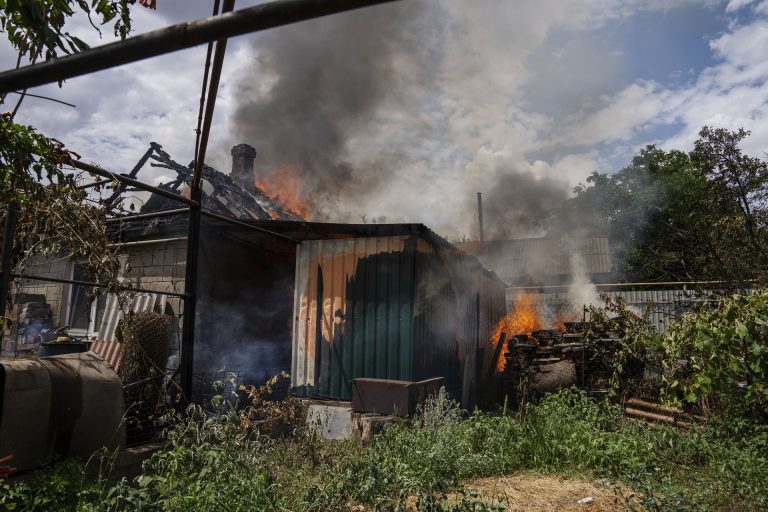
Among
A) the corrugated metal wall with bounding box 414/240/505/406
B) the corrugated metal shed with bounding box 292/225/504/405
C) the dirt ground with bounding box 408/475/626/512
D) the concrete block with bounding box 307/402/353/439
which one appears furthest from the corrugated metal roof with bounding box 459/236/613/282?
the dirt ground with bounding box 408/475/626/512

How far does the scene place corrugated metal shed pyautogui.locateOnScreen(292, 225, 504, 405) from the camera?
27.2ft

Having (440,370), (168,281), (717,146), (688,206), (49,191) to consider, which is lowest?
(440,370)

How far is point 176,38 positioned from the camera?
1368mm

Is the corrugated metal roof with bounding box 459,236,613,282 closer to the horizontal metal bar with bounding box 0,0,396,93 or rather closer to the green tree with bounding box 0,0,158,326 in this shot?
the green tree with bounding box 0,0,158,326

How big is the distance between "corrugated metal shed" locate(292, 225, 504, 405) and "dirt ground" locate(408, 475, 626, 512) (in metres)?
3.19

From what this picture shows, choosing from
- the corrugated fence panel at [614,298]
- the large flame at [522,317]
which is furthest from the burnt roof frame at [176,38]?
the large flame at [522,317]

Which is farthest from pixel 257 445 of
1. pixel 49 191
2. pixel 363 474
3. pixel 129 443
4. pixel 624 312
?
pixel 624 312

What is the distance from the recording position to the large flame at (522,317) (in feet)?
53.3

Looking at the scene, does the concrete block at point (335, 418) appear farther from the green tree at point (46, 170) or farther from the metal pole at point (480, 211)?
the metal pole at point (480, 211)

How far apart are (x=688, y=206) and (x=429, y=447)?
25631mm

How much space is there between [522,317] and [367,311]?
10.0m

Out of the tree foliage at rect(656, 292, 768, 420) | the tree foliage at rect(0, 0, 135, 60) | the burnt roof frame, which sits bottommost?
the tree foliage at rect(656, 292, 768, 420)

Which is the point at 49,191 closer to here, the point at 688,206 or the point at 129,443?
the point at 129,443

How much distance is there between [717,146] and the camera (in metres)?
21.1
